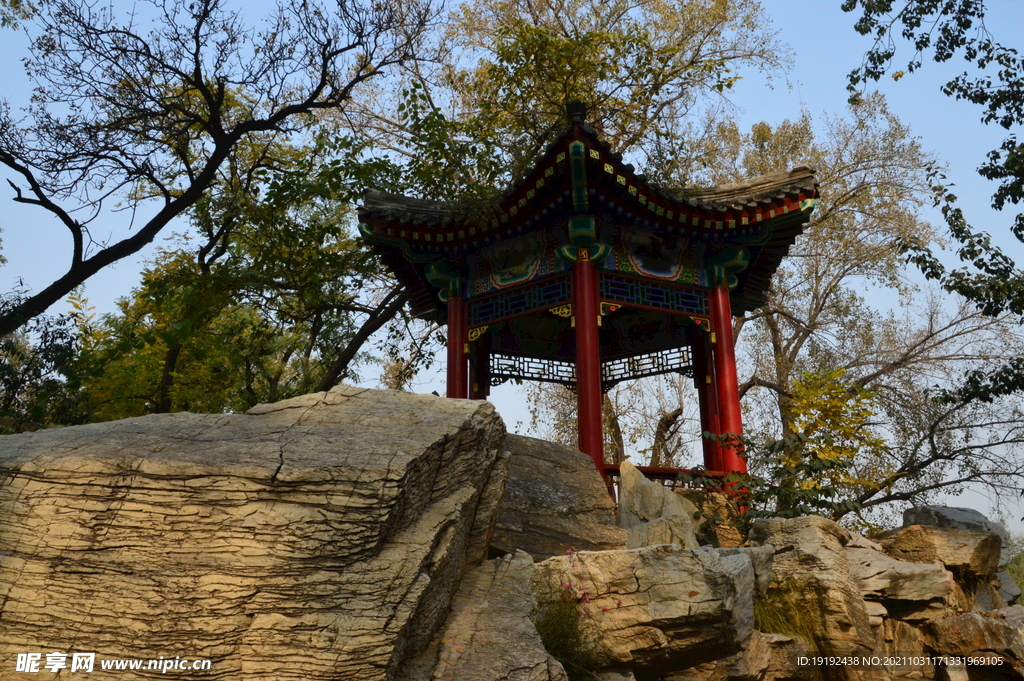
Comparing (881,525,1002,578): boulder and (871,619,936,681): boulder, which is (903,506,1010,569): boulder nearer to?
(881,525,1002,578): boulder

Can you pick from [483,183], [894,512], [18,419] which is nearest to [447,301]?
[483,183]

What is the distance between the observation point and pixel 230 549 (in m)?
3.80

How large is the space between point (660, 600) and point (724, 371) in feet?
18.3

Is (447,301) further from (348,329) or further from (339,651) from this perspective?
(339,651)

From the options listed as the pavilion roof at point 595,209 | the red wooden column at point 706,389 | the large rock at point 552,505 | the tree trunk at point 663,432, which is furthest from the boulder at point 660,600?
the tree trunk at point 663,432

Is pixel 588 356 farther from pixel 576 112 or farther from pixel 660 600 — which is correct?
pixel 660 600

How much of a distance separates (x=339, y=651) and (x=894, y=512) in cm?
1403

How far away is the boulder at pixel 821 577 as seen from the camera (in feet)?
20.3

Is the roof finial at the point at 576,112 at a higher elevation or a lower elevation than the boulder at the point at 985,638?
higher

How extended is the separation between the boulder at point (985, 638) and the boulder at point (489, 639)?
3913 millimetres

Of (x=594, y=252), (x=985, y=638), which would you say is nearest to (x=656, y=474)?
(x=594, y=252)

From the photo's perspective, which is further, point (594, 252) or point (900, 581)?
point (594, 252)

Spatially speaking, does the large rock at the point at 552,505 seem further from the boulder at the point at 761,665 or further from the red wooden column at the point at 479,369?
the red wooden column at the point at 479,369

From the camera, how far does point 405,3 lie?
11234 mm
